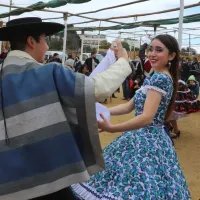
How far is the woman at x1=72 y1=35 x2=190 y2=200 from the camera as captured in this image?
6.74 feet

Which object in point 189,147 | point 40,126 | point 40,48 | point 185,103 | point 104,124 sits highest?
point 40,48

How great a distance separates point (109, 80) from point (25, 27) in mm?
424

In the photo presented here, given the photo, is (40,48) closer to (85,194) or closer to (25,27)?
(25,27)

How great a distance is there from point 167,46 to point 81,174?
120 cm

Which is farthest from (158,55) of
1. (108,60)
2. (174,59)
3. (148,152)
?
(148,152)

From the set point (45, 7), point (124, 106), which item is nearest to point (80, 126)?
point (124, 106)

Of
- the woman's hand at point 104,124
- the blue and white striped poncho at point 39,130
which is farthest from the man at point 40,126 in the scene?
the woman's hand at point 104,124

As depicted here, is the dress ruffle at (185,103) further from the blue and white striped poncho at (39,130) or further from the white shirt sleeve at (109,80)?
the blue and white striped poncho at (39,130)

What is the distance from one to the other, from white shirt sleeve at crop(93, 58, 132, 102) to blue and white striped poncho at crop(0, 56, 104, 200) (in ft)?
0.20

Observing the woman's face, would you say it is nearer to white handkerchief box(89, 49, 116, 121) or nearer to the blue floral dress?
the blue floral dress

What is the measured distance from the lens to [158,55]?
92.3 inches

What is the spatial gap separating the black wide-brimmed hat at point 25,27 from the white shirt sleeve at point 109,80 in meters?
0.31

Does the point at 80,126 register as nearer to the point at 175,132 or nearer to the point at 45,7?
the point at 175,132

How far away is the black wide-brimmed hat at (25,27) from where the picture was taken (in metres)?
1.54
